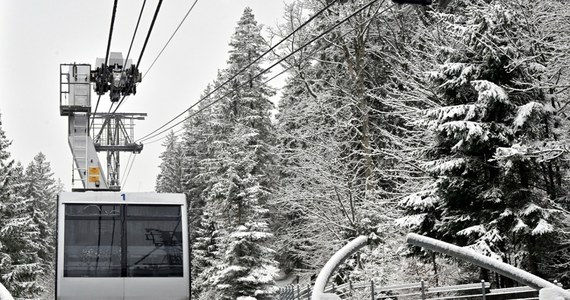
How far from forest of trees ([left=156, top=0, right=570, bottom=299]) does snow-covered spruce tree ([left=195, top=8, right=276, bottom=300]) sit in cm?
9

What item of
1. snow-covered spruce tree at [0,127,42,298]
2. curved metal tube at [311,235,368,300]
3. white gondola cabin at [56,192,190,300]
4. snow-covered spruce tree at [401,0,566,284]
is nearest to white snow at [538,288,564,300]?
curved metal tube at [311,235,368,300]

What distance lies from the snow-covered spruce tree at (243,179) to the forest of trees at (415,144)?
9 centimetres

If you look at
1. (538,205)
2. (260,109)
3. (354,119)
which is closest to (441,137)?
(538,205)

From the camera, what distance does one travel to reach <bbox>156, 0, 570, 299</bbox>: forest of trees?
15867 mm

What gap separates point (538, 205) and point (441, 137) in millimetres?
2859

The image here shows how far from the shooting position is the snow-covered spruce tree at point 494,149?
15359 millimetres

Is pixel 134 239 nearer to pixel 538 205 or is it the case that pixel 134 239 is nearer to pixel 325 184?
pixel 538 205

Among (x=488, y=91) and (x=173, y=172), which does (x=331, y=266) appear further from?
(x=173, y=172)

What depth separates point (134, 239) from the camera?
48.1 ft

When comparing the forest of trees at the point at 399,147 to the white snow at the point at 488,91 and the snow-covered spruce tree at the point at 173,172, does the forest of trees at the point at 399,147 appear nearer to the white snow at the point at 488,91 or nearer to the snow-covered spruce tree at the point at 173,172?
the white snow at the point at 488,91

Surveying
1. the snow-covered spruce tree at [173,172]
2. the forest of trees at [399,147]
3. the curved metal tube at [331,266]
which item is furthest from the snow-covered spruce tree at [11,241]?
the curved metal tube at [331,266]

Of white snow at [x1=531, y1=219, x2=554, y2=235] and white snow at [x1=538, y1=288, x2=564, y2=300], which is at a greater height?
white snow at [x1=531, y1=219, x2=554, y2=235]

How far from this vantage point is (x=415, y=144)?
23.0 m

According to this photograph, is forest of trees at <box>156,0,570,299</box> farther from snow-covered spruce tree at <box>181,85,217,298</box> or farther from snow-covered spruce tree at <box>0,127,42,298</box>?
snow-covered spruce tree at <box>0,127,42,298</box>
